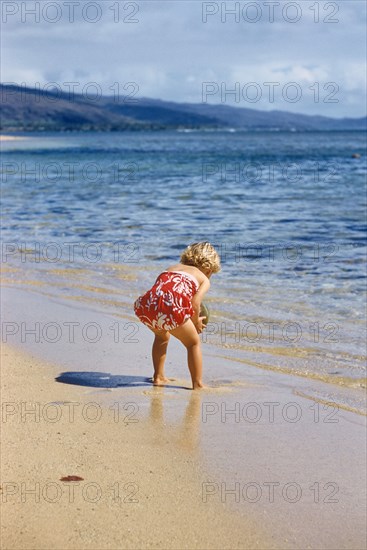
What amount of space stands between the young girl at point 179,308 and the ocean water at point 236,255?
0.93 metres

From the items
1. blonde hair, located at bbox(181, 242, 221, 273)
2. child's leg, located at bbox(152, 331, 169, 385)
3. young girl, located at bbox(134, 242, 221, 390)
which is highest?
blonde hair, located at bbox(181, 242, 221, 273)

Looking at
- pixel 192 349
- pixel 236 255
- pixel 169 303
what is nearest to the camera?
pixel 169 303

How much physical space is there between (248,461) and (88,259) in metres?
8.68

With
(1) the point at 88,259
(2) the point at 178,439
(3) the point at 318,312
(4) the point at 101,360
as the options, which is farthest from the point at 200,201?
(2) the point at 178,439

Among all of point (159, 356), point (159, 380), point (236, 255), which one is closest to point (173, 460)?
point (159, 380)

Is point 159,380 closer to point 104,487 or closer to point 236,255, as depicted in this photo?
point 104,487

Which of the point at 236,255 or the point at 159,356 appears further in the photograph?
the point at 236,255

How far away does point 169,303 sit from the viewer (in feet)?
21.3

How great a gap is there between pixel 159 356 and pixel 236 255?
23.4 feet

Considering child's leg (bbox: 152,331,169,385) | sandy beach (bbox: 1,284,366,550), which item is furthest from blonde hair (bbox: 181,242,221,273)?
sandy beach (bbox: 1,284,366,550)

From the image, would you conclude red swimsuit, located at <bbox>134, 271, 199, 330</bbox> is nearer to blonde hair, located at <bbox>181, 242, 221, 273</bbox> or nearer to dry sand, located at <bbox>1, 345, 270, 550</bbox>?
blonde hair, located at <bbox>181, 242, 221, 273</bbox>

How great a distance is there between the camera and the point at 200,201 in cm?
2403

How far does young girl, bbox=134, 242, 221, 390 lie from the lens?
21.3ft

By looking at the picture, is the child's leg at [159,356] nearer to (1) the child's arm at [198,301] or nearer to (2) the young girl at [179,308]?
(2) the young girl at [179,308]
